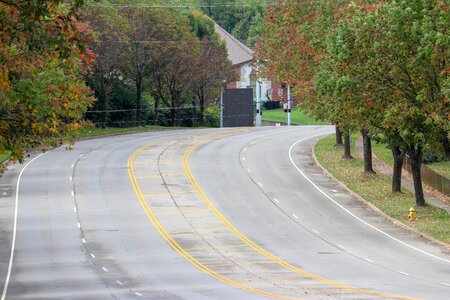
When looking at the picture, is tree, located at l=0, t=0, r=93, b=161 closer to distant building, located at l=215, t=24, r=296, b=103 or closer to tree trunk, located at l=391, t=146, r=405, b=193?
tree trunk, located at l=391, t=146, r=405, b=193

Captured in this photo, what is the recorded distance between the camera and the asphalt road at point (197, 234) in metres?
27.2

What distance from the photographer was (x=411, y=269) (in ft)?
98.4

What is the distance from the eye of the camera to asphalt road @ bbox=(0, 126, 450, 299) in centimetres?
2720

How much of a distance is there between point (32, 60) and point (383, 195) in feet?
97.7

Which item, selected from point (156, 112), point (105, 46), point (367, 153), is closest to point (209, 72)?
point (156, 112)

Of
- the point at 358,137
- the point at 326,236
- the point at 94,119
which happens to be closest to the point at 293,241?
the point at 326,236

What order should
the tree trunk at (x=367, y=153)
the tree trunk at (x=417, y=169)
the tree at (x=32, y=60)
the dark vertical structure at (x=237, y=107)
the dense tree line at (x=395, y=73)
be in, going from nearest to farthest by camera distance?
the tree at (x=32, y=60), the dense tree line at (x=395, y=73), the tree trunk at (x=417, y=169), the tree trunk at (x=367, y=153), the dark vertical structure at (x=237, y=107)

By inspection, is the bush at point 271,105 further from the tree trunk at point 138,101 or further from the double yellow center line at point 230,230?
the double yellow center line at point 230,230

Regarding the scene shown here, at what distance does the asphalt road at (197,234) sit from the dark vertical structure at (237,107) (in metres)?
Answer: 43.8

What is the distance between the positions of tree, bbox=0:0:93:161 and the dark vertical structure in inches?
3128

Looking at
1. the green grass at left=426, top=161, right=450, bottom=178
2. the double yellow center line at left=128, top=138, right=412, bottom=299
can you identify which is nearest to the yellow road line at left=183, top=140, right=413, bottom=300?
the double yellow center line at left=128, top=138, right=412, bottom=299

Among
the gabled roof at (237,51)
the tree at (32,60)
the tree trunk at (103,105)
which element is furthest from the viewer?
the gabled roof at (237,51)

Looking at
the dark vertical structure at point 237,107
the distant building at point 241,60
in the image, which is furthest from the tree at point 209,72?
the distant building at point 241,60

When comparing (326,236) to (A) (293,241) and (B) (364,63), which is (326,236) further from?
(B) (364,63)
